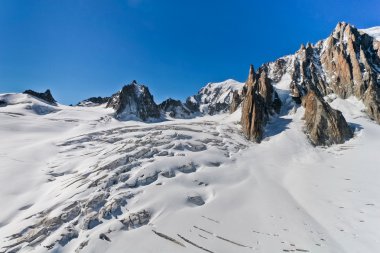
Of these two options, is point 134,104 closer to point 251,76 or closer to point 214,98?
point 251,76

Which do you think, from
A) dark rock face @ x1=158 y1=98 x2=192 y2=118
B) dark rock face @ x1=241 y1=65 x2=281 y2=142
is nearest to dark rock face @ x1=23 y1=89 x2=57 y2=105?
dark rock face @ x1=158 y1=98 x2=192 y2=118

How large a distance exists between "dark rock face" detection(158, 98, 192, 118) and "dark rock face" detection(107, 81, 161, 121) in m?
19.2

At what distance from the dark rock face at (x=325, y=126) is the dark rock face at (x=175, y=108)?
83.7 meters

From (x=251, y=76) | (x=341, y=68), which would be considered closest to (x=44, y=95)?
(x=251, y=76)

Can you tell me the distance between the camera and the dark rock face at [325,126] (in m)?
53.5

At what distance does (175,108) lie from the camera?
145m

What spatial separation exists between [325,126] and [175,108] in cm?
9466

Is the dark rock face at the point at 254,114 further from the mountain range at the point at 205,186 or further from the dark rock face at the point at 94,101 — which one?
the dark rock face at the point at 94,101

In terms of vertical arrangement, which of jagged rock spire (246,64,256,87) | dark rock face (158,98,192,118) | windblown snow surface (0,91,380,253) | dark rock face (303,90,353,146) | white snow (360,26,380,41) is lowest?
windblown snow surface (0,91,380,253)

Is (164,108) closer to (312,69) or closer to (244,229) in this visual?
(312,69)

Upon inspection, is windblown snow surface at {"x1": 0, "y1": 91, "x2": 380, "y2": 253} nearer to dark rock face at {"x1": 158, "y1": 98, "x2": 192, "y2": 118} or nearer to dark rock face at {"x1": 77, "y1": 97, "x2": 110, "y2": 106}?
dark rock face at {"x1": 158, "y1": 98, "x2": 192, "y2": 118}

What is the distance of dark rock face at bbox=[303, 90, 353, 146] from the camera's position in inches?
2105

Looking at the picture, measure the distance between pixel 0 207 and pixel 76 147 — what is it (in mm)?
21612

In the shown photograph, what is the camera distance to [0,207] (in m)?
30.0
